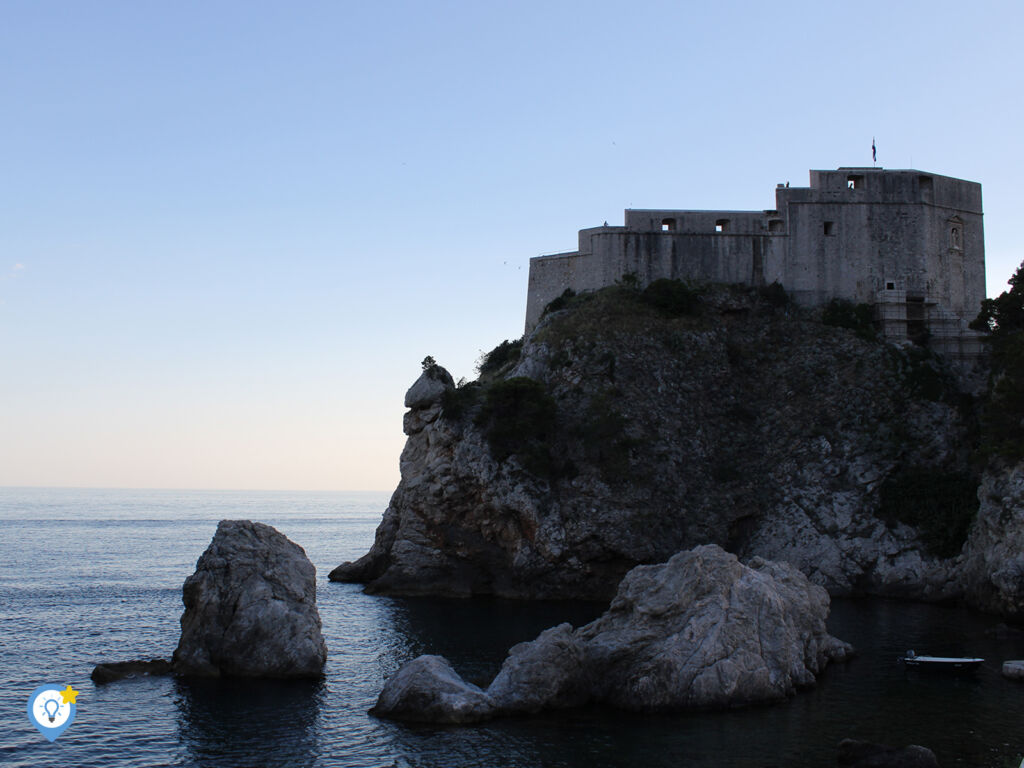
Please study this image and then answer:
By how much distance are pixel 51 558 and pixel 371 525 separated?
67587 millimetres

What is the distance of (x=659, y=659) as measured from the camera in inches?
1145

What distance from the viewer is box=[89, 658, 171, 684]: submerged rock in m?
31.6

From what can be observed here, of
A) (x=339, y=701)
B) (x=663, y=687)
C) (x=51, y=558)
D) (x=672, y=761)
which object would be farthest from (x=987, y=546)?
(x=51, y=558)

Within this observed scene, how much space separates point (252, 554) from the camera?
34062 mm

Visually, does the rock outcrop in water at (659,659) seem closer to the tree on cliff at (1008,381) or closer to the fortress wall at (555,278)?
the tree on cliff at (1008,381)

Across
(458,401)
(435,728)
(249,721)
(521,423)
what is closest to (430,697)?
(435,728)

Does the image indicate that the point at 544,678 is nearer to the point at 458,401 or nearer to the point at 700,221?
the point at 458,401

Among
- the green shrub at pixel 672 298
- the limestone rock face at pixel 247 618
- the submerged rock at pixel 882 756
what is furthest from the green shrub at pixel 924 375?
the limestone rock face at pixel 247 618

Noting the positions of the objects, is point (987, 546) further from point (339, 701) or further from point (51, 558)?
point (51, 558)

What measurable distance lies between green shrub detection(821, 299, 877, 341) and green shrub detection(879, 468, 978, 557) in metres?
11.2

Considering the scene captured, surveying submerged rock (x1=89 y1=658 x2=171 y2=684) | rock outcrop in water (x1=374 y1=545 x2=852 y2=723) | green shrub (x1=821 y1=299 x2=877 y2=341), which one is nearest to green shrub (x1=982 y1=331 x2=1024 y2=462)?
green shrub (x1=821 y1=299 x2=877 y2=341)

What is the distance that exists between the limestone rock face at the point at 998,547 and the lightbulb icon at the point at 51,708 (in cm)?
3751

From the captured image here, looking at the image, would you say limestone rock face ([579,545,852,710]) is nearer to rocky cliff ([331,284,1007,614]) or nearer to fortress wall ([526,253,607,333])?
rocky cliff ([331,284,1007,614])

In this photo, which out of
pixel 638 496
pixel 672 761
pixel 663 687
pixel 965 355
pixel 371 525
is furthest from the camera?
pixel 371 525
